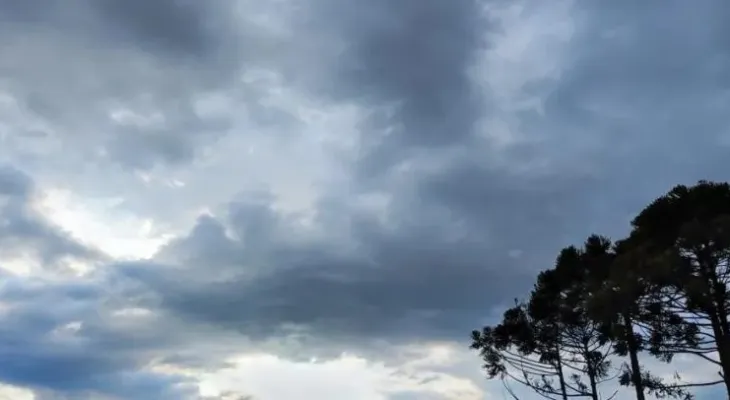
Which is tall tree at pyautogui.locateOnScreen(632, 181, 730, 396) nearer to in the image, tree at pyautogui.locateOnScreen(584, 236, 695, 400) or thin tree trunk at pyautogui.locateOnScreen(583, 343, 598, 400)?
tree at pyautogui.locateOnScreen(584, 236, 695, 400)

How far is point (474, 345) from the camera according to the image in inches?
1602

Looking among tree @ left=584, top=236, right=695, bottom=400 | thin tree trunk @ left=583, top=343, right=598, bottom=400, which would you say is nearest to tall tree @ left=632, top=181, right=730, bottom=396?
tree @ left=584, top=236, right=695, bottom=400

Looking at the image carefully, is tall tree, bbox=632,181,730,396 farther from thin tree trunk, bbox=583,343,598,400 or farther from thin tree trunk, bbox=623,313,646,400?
thin tree trunk, bbox=583,343,598,400

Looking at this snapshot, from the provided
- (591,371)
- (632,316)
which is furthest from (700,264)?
(591,371)

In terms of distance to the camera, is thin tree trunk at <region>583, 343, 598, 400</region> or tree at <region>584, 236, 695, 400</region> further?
thin tree trunk at <region>583, 343, 598, 400</region>

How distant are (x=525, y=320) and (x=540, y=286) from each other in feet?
7.95

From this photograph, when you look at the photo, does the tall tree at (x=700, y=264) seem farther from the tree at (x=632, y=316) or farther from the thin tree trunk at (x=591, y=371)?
the thin tree trunk at (x=591, y=371)

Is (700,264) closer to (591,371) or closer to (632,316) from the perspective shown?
(632,316)

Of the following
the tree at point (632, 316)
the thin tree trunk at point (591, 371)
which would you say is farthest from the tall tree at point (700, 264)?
the thin tree trunk at point (591, 371)

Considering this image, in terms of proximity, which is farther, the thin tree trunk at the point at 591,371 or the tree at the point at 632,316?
the thin tree trunk at the point at 591,371

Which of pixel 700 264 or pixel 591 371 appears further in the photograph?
pixel 591 371

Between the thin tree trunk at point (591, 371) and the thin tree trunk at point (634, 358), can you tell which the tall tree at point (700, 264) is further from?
the thin tree trunk at point (591, 371)

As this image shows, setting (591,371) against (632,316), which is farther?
(591,371)

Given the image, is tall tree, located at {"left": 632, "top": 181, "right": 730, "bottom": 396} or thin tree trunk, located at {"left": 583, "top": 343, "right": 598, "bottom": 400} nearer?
tall tree, located at {"left": 632, "top": 181, "right": 730, "bottom": 396}
